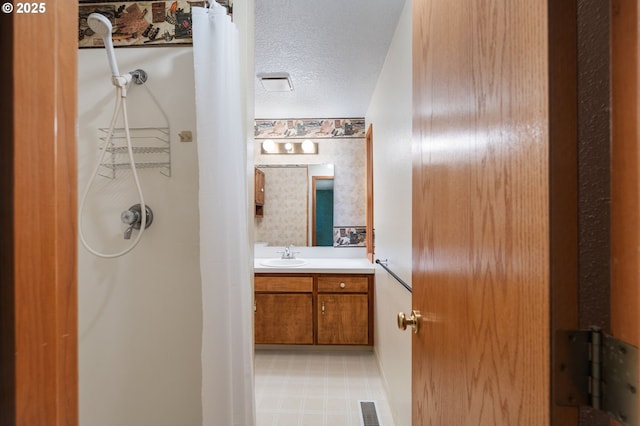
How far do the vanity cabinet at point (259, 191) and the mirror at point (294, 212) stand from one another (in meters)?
0.05

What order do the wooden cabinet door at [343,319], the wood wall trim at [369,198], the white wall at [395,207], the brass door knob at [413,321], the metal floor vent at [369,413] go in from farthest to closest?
the wood wall trim at [369,198] → the wooden cabinet door at [343,319] → the metal floor vent at [369,413] → the white wall at [395,207] → the brass door knob at [413,321]

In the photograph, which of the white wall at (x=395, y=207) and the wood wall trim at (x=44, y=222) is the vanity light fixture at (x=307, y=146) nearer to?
the white wall at (x=395, y=207)

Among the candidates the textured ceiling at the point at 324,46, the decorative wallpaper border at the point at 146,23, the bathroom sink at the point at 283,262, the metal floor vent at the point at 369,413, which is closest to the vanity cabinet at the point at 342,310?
the bathroom sink at the point at 283,262

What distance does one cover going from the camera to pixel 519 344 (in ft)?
1.49

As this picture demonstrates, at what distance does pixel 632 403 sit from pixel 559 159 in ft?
0.92

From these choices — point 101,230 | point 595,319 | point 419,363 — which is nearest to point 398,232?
point 419,363

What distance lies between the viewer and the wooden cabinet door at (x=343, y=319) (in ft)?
9.32

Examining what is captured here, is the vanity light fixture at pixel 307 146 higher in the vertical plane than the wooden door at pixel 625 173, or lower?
higher

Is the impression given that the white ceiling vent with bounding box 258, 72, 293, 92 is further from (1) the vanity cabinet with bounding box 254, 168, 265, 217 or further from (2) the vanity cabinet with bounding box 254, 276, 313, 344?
(2) the vanity cabinet with bounding box 254, 276, 313, 344

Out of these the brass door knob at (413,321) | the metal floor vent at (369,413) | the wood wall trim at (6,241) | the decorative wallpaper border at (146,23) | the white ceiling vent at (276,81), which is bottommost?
the metal floor vent at (369,413)

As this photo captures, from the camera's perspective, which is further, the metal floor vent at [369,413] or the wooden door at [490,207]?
the metal floor vent at [369,413]

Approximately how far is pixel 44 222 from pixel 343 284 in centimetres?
264

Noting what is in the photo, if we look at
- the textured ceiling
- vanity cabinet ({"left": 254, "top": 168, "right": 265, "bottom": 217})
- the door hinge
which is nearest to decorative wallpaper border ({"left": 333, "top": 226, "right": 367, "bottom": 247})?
vanity cabinet ({"left": 254, "top": 168, "right": 265, "bottom": 217})

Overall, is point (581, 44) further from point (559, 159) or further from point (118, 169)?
point (118, 169)
